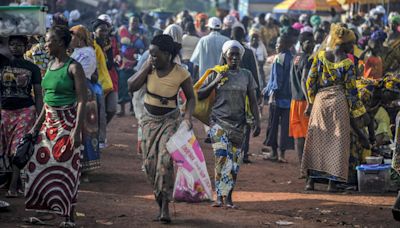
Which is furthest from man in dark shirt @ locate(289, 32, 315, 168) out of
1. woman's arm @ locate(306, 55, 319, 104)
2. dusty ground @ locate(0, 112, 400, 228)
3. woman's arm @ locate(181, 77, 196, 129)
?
woman's arm @ locate(181, 77, 196, 129)

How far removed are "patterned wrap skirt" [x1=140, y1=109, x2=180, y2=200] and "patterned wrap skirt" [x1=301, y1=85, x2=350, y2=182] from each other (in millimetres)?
2840

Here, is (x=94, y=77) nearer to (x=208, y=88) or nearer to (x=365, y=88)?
(x=208, y=88)

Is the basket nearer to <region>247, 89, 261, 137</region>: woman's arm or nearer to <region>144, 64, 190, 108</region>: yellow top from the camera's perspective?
<region>144, 64, 190, 108</region>: yellow top

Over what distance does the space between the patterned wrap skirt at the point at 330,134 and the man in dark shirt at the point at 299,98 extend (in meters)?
1.46

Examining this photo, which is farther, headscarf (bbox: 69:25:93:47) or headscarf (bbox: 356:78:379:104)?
headscarf (bbox: 356:78:379:104)

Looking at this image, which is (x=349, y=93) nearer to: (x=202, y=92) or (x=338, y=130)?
(x=338, y=130)

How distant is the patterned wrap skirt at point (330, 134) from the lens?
12.4 meters

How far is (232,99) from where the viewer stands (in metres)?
11.3

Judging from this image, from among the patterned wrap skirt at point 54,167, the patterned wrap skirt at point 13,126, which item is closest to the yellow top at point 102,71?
the patterned wrap skirt at point 13,126

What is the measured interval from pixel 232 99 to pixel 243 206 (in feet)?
3.79

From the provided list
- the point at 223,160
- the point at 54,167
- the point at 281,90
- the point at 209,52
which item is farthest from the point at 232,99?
the point at 209,52

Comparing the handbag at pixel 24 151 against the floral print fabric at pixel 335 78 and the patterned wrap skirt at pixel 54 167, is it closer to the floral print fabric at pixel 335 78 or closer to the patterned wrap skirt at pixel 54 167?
the patterned wrap skirt at pixel 54 167

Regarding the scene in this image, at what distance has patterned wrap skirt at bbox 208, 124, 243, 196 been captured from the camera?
37.0 ft

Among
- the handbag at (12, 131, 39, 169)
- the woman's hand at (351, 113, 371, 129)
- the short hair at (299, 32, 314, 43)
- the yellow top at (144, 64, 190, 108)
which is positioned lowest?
the woman's hand at (351, 113, 371, 129)
